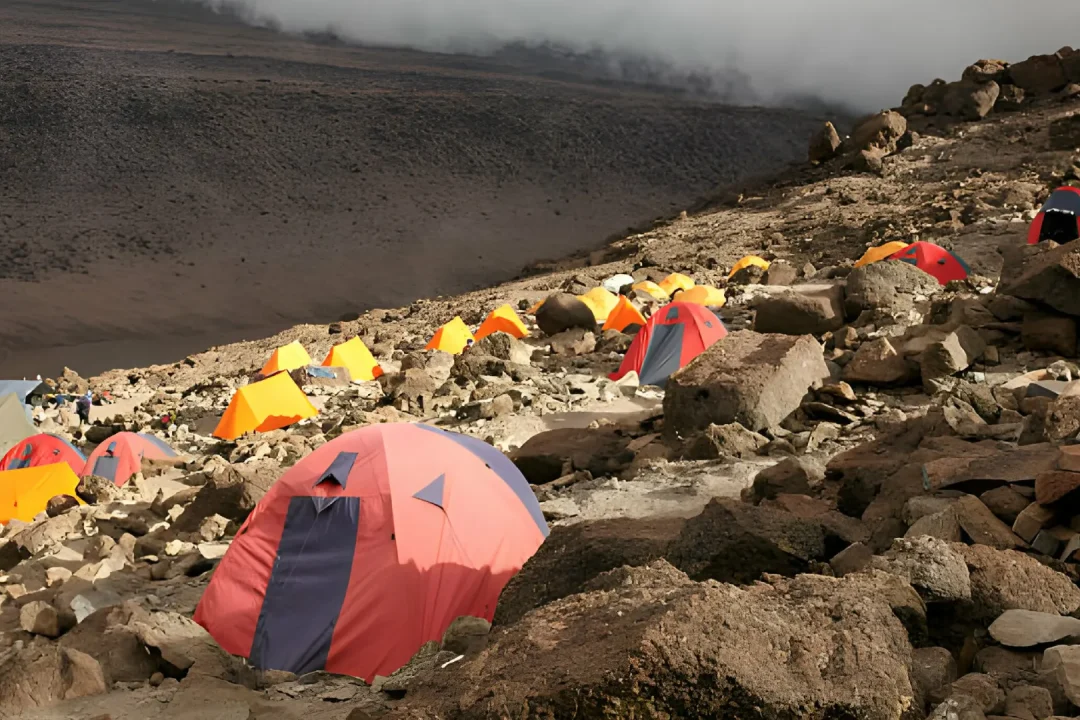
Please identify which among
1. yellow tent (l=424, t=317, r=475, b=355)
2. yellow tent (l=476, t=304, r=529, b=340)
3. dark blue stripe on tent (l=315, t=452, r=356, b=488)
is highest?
dark blue stripe on tent (l=315, t=452, r=356, b=488)

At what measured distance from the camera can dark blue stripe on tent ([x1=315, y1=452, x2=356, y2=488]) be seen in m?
5.43

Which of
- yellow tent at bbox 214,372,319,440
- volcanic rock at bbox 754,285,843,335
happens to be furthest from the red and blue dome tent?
yellow tent at bbox 214,372,319,440

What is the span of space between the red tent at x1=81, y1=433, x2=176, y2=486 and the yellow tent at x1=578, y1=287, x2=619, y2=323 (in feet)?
32.0

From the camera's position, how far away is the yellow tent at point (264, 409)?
45.5 ft

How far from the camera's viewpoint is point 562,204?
146 feet

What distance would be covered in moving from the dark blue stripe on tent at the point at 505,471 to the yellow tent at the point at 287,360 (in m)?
12.4

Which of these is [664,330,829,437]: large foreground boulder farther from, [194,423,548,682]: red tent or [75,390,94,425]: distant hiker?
[75,390,94,425]: distant hiker

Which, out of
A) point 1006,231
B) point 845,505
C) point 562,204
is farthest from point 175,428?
point 562,204

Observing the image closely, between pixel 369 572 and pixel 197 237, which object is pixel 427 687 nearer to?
pixel 369 572

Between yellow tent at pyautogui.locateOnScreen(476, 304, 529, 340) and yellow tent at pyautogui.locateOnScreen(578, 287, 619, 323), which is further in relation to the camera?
yellow tent at pyautogui.locateOnScreen(578, 287, 619, 323)

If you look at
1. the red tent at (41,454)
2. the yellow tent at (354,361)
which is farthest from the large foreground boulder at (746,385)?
the yellow tent at (354,361)

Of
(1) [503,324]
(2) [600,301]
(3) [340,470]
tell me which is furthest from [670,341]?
(2) [600,301]

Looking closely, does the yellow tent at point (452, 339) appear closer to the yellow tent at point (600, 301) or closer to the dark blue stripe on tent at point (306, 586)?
→ the yellow tent at point (600, 301)

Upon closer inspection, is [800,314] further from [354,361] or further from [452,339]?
[354,361]
